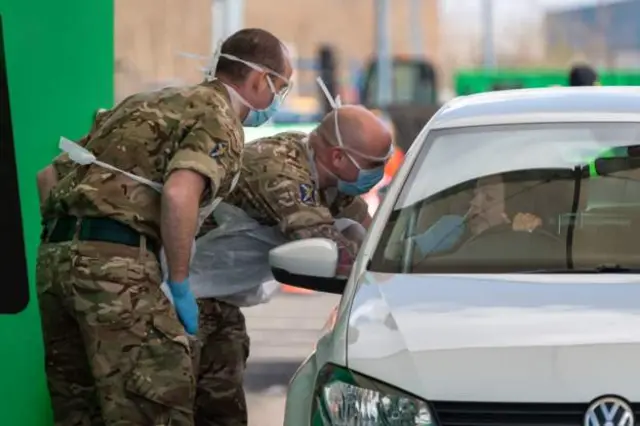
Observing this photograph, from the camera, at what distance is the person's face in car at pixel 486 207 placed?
4477 millimetres

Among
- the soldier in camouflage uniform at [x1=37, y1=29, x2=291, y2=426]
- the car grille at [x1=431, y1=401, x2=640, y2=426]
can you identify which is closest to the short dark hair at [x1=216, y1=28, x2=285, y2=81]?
the soldier in camouflage uniform at [x1=37, y1=29, x2=291, y2=426]

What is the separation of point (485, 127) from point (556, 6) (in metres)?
99.3

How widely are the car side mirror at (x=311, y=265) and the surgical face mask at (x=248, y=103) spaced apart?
674 mm

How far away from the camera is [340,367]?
360 cm

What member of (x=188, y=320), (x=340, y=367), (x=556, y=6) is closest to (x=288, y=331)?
(x=188, y=320)

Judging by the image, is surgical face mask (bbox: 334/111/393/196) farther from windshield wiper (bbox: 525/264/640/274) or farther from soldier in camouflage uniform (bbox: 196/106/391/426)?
windshield wiper (bbox: 525/264/640/274)

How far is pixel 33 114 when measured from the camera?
219 inches

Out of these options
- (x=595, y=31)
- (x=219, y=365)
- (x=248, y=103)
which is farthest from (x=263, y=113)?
(x=595, y=31)

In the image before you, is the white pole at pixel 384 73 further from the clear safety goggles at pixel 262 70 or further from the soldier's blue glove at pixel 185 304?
the soldier's blue glove at pixel 185 304

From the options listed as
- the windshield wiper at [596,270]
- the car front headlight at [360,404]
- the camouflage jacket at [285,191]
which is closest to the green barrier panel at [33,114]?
the camouflage jacket at [285,191]

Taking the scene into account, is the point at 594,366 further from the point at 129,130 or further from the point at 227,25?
the point at 227,25

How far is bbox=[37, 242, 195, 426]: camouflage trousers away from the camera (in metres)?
4.34

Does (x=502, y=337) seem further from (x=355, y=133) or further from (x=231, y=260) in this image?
(x=231, y=260)

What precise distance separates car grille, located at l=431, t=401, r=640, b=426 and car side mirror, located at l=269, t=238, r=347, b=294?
1.03m
